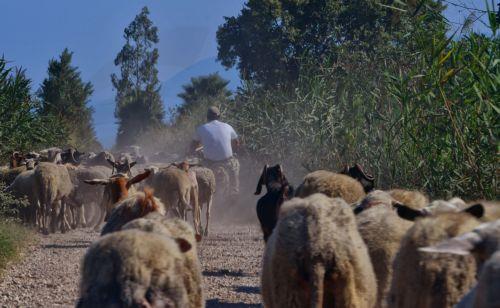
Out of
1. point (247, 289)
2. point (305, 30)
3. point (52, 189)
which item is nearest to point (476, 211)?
point (247, 289)

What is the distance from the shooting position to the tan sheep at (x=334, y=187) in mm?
9797

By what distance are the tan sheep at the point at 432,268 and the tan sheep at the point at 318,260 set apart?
0.32 meters

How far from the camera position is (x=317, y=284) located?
6.26 m

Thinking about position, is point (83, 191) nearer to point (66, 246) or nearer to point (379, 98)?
point (66, 246)

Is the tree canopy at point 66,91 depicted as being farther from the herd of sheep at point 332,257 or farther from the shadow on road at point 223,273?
the herd of sheep at point 332,257

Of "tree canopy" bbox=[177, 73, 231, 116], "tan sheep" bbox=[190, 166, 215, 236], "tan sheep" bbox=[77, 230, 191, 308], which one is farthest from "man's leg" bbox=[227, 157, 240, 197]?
"tree canopy" bbox=[177, 73, 231, 116]

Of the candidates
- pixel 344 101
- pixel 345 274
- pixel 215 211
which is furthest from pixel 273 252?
pixel 215 211

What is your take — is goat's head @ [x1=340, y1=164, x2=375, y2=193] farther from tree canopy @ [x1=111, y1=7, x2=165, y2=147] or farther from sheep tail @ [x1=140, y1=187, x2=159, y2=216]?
tree canopy @ [x1=111, y1=7, x2=165, y2=147]

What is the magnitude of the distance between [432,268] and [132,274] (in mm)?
1933

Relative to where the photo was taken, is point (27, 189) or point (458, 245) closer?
Result: point (458, 245)

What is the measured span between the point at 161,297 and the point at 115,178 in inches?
272

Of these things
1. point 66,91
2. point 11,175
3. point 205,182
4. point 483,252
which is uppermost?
point 66,91

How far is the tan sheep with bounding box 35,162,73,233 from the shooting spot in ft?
62.9

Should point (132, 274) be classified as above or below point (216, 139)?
below
